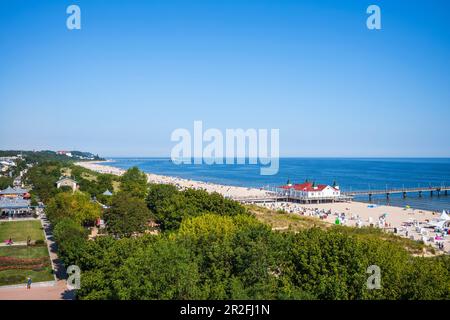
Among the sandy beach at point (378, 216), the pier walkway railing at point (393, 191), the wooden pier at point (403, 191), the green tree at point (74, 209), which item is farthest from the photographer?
the wooden pier at point (403, 191)

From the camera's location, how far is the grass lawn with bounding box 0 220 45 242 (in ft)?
139

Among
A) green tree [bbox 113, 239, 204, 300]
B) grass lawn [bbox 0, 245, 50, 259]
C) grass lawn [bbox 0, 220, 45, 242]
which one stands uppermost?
green tree [bbox 113, 239, 204, 300]

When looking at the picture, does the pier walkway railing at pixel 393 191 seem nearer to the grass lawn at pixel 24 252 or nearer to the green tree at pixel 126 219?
the green tree at pixel 126 219

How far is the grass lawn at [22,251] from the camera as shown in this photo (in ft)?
92.6

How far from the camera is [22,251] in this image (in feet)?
119

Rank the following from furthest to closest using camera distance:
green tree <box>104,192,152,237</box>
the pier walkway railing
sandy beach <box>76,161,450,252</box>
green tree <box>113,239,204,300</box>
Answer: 1. the pier walkway railing
2. sandy beach <box>76,161,450,252</box>
3. green tree <box>104,192,152,237</box>
4. green tree <box>113,239,204,300</box>

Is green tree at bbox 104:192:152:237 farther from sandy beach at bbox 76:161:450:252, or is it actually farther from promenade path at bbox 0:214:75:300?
sandy beach at bbox 76:161:450:252

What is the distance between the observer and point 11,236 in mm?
43000

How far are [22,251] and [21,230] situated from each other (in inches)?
445

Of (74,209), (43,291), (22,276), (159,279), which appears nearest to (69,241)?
(22,276)

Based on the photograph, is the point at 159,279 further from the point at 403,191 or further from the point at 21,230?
the point at 403,191

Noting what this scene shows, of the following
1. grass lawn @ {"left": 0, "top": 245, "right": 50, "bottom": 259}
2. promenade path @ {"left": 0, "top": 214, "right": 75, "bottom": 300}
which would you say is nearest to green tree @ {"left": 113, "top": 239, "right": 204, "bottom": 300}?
promenade path @ {"left": 0, "top": 214, "right": 75, "bottom": 300}

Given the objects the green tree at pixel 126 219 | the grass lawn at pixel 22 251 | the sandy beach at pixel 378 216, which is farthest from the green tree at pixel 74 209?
the sandy beach at pixel 378 216
